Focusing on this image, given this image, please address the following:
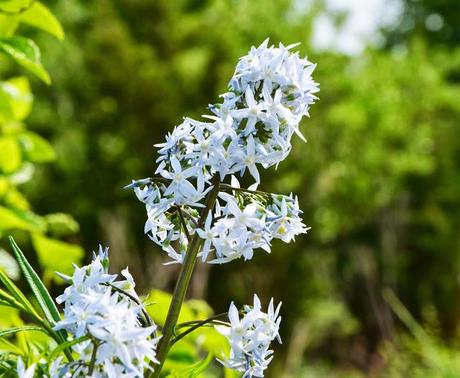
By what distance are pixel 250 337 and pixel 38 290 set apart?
284 mm

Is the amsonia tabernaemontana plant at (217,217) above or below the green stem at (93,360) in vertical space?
above

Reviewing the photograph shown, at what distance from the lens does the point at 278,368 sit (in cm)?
1080

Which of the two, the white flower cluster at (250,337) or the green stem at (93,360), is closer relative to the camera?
the green stem at (93,360)

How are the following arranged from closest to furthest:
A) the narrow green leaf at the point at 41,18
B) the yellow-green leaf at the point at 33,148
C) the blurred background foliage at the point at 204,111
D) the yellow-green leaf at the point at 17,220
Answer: the narrow green leaf at the point at 41,18 < the yellow-green leaf at the point at 17,220 < the yellow-green leaf at the point at 33,148 < the blurred background foliage at the point at 204,111

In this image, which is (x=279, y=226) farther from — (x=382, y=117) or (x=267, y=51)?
(x=382, y=117)

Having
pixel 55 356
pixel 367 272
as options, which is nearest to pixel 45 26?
pixel 55 356

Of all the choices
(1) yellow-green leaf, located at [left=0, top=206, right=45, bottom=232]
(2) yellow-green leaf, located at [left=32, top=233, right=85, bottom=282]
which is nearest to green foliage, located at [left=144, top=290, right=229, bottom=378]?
(2) yellow-green leaf, located at [left=32, top=233, right=85, bottom=282]

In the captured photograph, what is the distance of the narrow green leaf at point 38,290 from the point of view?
0.88m

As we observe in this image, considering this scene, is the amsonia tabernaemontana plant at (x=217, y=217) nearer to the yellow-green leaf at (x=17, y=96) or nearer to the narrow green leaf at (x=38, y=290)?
the narrow green leaf at (x=38, y=290)

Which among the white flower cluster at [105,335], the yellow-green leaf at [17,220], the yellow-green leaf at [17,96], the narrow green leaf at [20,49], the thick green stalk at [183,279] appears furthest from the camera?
the yellow-green leaf at [17,96]

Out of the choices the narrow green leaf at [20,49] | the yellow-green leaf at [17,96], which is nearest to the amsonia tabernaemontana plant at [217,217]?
the narrow green leaf at [20,49]

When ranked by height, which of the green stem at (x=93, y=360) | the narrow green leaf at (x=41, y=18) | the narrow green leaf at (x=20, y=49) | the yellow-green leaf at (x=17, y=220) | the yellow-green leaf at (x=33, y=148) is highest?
the yellow-green leaf at (x=33, y=148)

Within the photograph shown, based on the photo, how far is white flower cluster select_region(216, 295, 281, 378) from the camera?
2.69ft

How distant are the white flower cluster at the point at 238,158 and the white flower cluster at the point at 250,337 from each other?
0.08 meters
